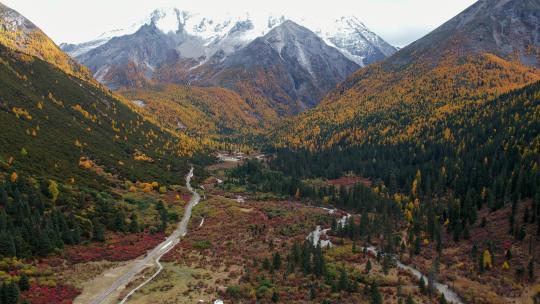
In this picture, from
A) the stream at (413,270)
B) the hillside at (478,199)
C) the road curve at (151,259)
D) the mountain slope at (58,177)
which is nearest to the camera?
the road curve at (151,259)

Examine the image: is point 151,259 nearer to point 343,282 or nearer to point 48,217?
point 48,217

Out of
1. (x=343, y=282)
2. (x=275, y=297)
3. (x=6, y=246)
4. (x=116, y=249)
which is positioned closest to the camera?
(x=275, y=297)

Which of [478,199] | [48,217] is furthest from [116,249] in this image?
[478,199]

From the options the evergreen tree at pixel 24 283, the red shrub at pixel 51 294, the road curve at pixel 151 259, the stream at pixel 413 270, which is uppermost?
the evergreen tree at pixel 24 283

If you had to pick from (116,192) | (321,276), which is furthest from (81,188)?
(321,276)

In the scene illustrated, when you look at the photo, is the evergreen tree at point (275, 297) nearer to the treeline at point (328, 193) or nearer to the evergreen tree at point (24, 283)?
the evergreen tree at point (24, 283)

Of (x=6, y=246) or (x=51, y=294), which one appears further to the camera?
(x=6, y=246)

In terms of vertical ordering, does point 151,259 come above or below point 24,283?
below

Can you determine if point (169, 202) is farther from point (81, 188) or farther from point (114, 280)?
point (114, 280)

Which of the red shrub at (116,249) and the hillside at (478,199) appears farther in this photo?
the hillside at (478,199)

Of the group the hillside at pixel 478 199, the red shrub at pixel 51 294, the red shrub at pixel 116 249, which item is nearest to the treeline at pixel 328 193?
the hillside at pixel 478 199

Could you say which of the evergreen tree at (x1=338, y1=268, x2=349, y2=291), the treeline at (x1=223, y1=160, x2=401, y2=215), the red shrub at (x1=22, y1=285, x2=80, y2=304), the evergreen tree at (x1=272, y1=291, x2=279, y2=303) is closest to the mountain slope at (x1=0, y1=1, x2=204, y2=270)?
the red shrub at (x1=22, y1=285, x2=80, y2=304)
